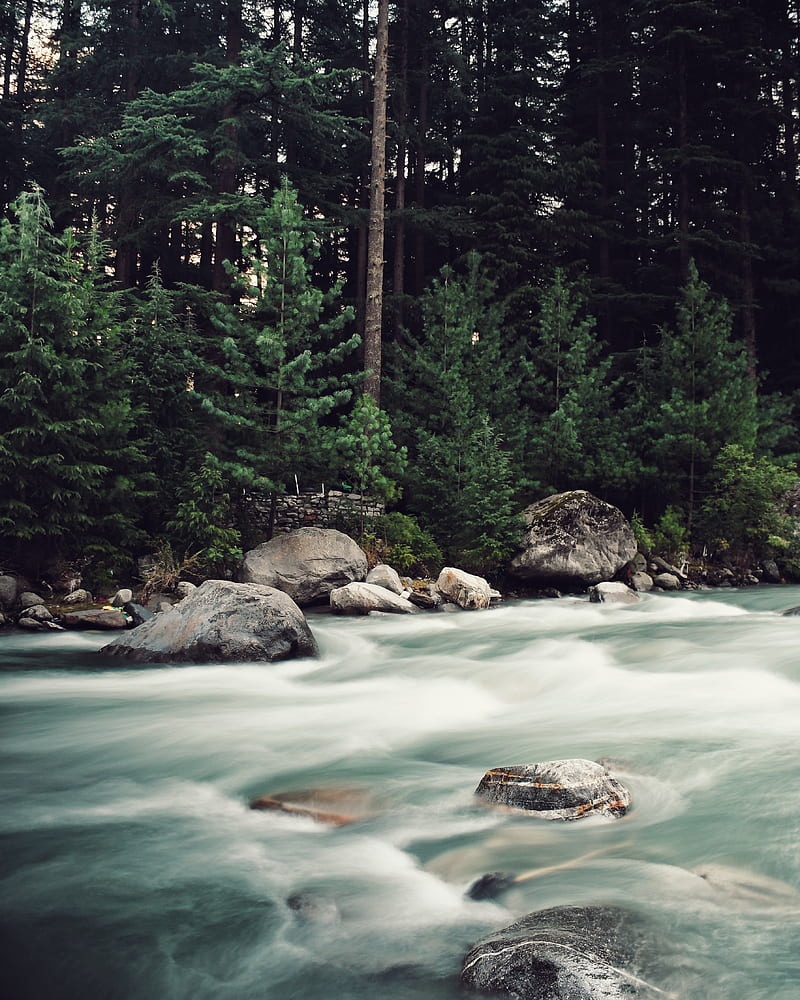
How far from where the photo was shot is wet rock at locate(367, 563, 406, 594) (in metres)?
14.0

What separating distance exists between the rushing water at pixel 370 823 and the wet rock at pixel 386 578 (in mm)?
4277

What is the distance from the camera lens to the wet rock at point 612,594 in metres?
14.9

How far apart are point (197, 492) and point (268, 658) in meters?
4.87

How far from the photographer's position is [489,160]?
23375 millimetres

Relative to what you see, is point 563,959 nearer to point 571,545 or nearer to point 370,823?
point 370,823

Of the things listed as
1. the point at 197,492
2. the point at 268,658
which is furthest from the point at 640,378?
the point at 268,658

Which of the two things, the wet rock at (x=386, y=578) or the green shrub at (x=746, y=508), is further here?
the green shrub at (x=746, y=508)

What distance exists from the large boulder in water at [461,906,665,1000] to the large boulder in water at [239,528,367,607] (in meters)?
10.2

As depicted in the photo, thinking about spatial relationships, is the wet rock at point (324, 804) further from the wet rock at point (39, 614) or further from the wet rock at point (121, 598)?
the wet rock at point (121, 598)

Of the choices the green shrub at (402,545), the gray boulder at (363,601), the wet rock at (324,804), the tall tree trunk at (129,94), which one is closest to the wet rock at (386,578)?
the gray boulder at (363,601)

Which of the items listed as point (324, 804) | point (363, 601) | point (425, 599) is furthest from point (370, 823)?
point (425, 599)

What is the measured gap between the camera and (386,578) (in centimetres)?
1408

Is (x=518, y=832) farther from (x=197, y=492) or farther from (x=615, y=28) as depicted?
(x=615, y=28)

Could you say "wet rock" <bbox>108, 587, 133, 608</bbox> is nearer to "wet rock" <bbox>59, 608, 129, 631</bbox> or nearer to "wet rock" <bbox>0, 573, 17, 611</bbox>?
"wet rock" <bbox>59, 608, 129, 631</bbox>
